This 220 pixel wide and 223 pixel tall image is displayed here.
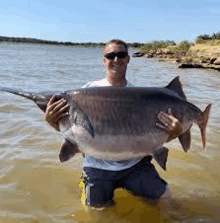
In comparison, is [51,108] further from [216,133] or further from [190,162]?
[216,133]

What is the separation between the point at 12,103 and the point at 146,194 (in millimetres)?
6738

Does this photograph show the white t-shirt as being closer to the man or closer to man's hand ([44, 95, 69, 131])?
the man

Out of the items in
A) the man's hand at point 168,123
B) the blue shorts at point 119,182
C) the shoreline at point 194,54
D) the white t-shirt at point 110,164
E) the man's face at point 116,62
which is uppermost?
the man's face at point 116,62

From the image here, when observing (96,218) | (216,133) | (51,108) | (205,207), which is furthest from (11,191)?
(216,133)

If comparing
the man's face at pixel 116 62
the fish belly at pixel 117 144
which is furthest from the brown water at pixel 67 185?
the man's face at pixel 116 62

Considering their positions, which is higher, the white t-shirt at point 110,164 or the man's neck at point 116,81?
the man's neck at point 116,81

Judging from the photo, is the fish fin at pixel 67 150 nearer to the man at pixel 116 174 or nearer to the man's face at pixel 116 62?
the man at pixel 116 174

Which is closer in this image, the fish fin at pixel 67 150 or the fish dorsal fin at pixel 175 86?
the fish fin at pixel 67 150

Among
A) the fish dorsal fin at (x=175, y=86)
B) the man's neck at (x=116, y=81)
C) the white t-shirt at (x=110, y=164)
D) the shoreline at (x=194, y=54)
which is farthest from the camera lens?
the shoreline at (x=194, y=54)

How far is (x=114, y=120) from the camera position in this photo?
4004 mm

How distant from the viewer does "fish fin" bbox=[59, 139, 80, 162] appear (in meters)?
4.10

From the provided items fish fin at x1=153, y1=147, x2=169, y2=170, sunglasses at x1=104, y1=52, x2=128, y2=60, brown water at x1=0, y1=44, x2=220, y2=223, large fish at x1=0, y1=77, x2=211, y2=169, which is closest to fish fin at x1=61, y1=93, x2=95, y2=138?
large fish at x1=0, y1=77, x2=211, y2=169

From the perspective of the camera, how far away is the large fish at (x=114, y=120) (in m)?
4.00

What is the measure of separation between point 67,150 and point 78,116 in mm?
398
